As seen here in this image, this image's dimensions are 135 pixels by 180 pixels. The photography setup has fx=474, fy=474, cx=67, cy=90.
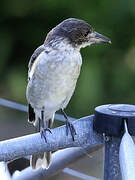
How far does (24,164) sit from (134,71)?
167 cm

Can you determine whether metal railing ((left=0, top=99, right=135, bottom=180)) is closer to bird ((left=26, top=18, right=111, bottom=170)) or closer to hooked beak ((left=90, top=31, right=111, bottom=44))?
bird ((left=26, top=18, right=111, bottom=170))

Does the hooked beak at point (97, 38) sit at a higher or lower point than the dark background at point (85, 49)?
higher

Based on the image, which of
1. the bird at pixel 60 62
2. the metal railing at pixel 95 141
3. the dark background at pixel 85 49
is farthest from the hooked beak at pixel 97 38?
the dark background at pixel 85 49

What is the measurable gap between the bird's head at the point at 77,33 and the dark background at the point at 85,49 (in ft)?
5.22

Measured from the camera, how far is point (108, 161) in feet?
3.75

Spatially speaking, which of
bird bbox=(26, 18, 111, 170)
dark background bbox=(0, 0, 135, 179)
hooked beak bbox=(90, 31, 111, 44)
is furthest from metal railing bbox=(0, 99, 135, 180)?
dark background bbox=(0, 0, 135, 179)

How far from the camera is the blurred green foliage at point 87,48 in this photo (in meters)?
3.62

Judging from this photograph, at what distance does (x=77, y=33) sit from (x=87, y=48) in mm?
1713

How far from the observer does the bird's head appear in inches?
78.0

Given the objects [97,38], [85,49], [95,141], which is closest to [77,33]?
[97,38]

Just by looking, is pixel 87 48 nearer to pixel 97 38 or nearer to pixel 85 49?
pixel 85 49

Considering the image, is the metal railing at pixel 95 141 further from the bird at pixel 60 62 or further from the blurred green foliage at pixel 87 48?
the blurred green foliage at pixel 87 48

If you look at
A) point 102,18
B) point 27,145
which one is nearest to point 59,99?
point 27,145

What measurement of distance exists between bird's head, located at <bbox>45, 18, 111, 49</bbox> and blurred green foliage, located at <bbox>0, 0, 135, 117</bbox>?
5.23ft
